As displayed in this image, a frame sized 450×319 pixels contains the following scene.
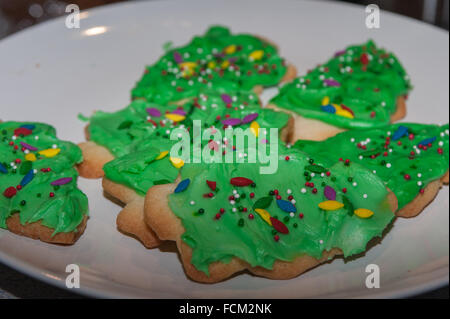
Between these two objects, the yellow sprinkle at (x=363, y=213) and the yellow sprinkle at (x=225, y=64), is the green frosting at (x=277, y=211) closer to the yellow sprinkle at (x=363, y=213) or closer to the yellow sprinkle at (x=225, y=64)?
the yellow sprinkle at (x=363, y=213)

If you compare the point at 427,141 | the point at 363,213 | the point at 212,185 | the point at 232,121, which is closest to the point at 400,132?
the point at 427,141

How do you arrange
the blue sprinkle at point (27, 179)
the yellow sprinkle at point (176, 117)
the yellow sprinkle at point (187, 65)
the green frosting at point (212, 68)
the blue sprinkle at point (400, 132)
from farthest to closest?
the yellow sprinkle at point (187, 65) < the green frosting at point (212, 68) < the yellow sprinkle at point (176, 117) < the blue sprinkle at point (400, 132) < the blue sprinkle at point (27, 179)

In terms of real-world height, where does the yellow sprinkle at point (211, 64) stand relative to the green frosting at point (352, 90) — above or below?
above

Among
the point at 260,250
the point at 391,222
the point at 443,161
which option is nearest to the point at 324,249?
the point at 260,250

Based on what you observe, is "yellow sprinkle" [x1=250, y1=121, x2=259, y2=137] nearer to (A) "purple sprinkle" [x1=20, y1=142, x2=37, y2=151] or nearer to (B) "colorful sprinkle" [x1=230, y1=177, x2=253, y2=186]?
(B) "colorful sprinkle" [x1=230, y1=177, x2=253, y2=186]

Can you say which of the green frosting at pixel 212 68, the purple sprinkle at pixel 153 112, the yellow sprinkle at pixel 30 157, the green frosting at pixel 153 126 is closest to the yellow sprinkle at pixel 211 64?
the green frosting at pixel 212 68

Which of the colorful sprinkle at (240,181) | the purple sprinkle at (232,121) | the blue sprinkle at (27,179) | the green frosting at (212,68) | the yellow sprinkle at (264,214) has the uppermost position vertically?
the green frosting at (212,68)

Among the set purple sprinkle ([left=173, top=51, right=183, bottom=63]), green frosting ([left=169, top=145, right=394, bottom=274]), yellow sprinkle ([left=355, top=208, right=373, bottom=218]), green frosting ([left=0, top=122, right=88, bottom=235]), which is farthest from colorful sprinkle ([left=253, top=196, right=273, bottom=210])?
purple sprinkle ([left=173, top=51, right=183, bottom=63])
